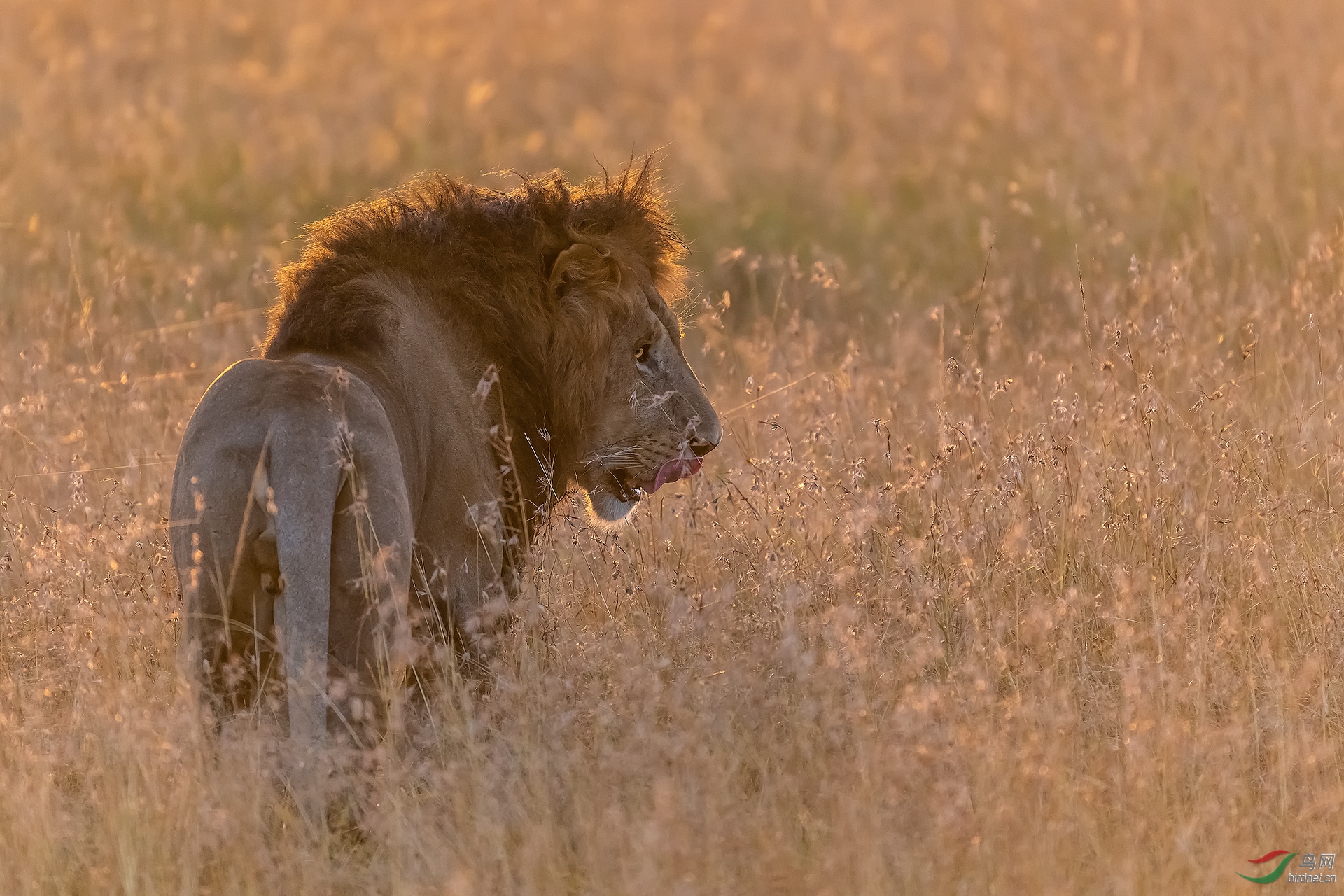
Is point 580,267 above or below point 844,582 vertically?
above

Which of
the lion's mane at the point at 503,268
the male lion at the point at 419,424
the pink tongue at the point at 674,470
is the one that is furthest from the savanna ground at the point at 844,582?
the lion's mane at the point at 503,268

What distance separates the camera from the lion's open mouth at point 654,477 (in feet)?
16.6

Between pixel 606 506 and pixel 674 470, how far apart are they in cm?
25

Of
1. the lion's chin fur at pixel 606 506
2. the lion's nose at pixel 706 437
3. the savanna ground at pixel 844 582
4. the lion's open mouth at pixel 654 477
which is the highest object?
the lion's nose at pixel 706 437

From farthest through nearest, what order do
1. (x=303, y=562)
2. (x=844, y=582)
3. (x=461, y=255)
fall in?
(x=844, y=582) < (x=461, y=255) < (x=303, y=562)

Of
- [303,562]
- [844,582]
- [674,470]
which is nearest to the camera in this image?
[303,562]

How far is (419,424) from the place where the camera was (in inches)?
175

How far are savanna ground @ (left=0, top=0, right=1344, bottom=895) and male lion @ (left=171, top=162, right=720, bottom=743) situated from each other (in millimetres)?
235

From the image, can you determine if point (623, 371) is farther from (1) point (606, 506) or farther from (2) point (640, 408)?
(1) point (606, 506)

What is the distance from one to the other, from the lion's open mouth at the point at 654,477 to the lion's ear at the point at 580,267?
1.91 feet

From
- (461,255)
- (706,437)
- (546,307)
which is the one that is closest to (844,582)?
(706,437)

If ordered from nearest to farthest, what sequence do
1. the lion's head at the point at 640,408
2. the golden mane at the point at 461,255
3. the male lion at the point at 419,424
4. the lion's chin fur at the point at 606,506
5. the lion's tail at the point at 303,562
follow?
the lion's tail at the point at 303,562, the male lion at the point at 419,424, the golden mane at the point at 461,255, the lion's head at the point at 640,408, the lion's chin fur at the point at 606,506

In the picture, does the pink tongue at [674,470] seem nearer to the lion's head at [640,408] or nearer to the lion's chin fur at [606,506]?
the lion's head at [640,408]

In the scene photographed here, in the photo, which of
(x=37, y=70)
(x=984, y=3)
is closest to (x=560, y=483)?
(x=37, y=70)
